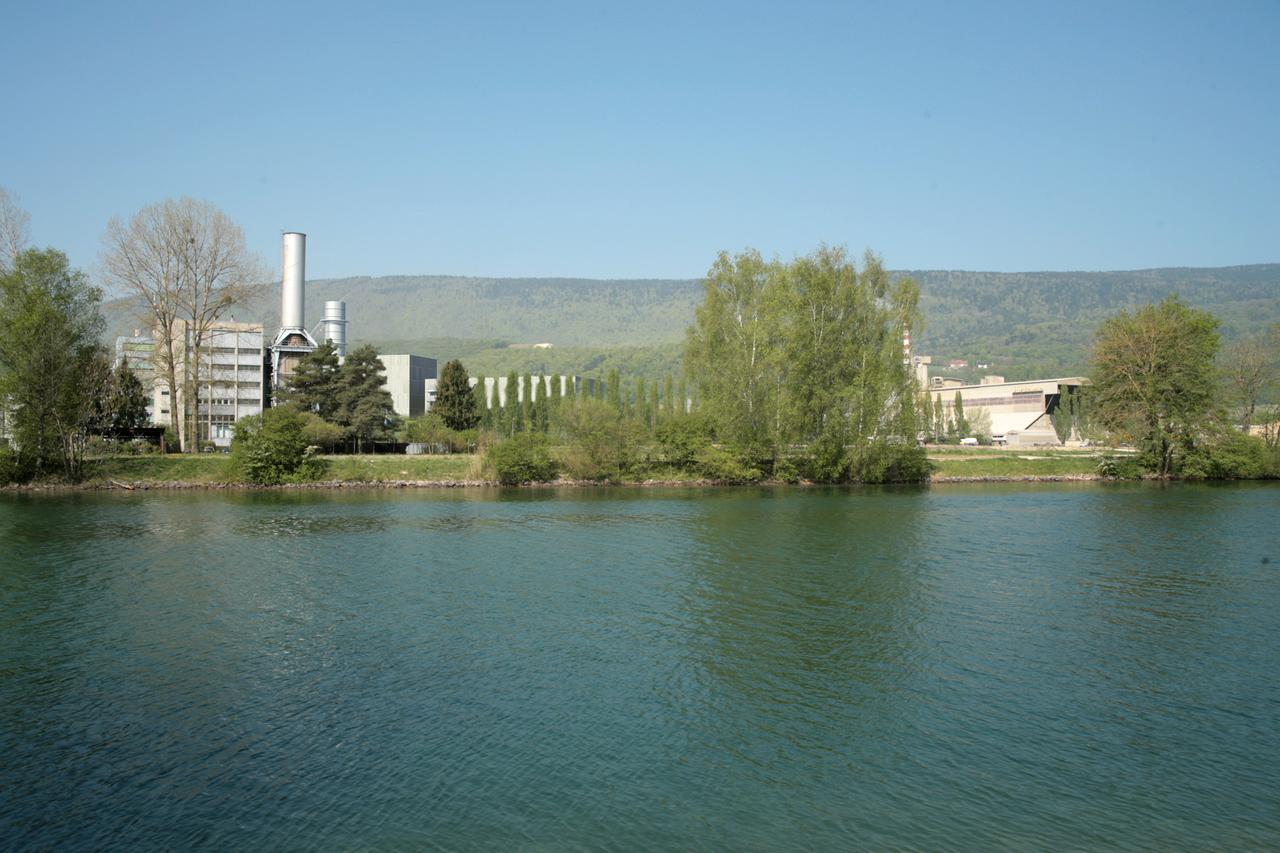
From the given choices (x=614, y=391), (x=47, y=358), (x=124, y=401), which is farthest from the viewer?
(x=614, y=391)

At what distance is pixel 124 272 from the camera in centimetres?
5309

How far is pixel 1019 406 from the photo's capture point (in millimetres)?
121250

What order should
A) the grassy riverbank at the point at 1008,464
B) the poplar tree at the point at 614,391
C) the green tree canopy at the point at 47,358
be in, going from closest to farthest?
the green tree canopy at the point at 47,358
the grassy riverbank at the point at 1008,464
the poplar tree at the point at 614,391

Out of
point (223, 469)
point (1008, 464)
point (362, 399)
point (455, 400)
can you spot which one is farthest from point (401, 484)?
point (1008, 464)

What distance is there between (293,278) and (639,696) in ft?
283

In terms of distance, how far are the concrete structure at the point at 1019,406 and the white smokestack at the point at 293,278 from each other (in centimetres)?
7091

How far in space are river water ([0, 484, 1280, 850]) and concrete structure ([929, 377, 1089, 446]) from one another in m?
90.3

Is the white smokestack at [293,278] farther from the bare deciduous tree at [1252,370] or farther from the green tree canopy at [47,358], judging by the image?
the bare deciduous tree at [1252,370]

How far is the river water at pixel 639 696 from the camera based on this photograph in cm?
932

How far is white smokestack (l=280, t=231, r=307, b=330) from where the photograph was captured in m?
89.1

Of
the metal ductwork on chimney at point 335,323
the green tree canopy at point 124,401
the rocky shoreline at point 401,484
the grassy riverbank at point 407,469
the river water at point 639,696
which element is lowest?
the river water at point 639,696

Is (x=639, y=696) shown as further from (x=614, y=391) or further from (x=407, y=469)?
(x=614, y=391)

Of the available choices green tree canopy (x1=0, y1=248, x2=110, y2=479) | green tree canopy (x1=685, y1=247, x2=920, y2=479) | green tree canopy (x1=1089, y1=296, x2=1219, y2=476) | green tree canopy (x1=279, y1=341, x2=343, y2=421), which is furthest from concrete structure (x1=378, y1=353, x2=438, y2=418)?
green tree canopy (x1=1089, y1=296, x2=1219, y2=476)

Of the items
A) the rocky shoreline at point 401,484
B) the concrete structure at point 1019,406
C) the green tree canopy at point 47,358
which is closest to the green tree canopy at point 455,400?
the rocky shoreline at point 401,484
